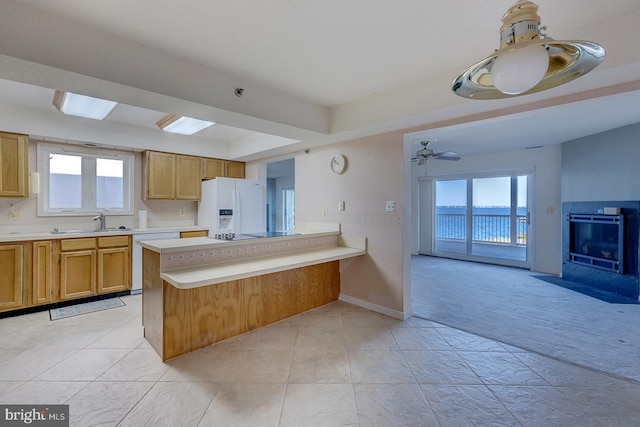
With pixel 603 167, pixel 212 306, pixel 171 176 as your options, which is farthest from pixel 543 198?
pixel 171 176

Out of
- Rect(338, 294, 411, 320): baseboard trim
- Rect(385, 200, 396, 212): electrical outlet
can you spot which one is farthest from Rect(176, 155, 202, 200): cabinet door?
Rect(385, 200, 396, 212): electrical outlet

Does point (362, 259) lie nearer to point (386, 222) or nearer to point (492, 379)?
point (386, 222)

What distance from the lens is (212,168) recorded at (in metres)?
4.81

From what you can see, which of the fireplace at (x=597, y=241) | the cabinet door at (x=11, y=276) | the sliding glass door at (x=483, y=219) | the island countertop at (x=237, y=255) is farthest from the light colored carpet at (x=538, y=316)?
the cabinet door at (x=11, y=276)

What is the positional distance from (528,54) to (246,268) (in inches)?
87.5

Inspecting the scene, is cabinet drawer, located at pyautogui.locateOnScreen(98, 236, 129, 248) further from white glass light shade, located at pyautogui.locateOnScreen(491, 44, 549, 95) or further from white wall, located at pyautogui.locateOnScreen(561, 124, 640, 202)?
white wall, located at pyautogui.locateOnScreen(561, 124, 640, 202)

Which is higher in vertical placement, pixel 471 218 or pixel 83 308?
pixel 471 218

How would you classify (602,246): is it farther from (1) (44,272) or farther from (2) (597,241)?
(1) (44,272)

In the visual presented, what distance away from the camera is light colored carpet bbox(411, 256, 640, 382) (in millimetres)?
2352

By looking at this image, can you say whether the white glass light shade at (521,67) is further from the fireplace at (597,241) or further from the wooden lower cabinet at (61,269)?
the fireplace at (597,241)

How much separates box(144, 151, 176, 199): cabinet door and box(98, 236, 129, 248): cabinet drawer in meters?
0.74

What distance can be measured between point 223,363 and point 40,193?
3543mm

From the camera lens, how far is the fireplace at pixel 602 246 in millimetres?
3822

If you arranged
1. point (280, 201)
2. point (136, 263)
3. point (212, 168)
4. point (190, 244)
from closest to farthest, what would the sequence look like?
point (190, 244)
point (136, 263)
point (212, 168)
point (280, 201)
